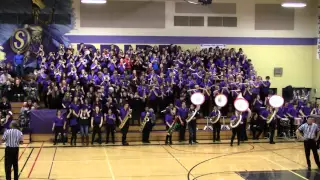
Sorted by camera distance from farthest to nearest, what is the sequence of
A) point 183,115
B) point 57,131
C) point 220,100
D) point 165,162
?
1. point 220,100
2. point 183,115
3. point 57,131
4. point 165,162

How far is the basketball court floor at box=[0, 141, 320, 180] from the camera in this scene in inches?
628

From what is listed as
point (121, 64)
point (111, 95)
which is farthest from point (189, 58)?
point (111, 95)

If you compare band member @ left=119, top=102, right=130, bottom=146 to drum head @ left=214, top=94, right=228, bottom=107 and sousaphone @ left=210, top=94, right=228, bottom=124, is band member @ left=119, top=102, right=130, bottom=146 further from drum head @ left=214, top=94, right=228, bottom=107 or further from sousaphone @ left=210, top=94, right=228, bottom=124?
drum head @ left=214, top=94, right=228, bottom=107

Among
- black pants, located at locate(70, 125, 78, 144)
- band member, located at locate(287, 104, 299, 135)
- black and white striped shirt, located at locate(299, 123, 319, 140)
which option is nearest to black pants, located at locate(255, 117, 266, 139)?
band member, located at locate(287, 104, 299, 135)

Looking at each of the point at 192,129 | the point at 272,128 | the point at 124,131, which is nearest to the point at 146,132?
the point at 124,131

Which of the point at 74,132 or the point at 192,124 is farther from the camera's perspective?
the point at 192,124

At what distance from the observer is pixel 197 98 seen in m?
25.2

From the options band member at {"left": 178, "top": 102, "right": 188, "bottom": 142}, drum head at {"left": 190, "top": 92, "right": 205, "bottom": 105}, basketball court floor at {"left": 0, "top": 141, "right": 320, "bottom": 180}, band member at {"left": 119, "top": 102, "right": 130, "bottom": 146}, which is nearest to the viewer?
basketball court floor at {"left": 0, "top": 141, "right": 320, "bottom": 180}

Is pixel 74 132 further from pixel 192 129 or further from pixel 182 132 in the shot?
pixel 192 129

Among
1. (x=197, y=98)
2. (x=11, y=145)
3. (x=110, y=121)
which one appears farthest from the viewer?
(x=197, y=98)

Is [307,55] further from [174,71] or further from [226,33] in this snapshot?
[174,71]

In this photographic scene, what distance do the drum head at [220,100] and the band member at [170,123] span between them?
9.26 feet

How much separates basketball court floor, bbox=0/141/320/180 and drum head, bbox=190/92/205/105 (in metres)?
2.61

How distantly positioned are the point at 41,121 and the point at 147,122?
6107 mm
